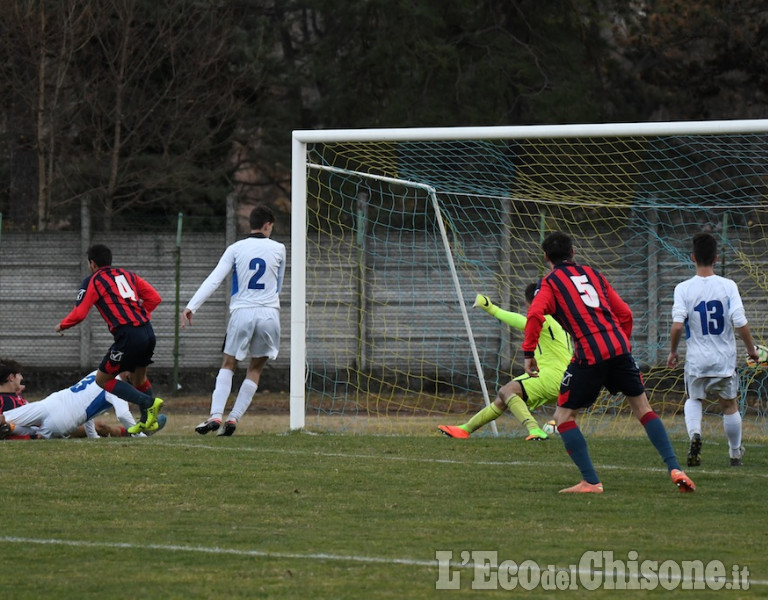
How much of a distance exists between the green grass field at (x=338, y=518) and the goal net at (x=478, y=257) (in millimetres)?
3039

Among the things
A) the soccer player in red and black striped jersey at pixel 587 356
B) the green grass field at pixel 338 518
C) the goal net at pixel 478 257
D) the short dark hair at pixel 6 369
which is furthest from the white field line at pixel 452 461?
the goal net at pixel 478 257

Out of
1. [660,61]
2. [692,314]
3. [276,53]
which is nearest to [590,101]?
[660,61]

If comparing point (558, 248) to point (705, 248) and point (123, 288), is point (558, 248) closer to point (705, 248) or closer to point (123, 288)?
point (705, 248)

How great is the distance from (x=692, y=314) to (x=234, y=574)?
494cm

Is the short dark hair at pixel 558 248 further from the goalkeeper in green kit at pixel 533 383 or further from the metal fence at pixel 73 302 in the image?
the metal fence at pixel 73 302

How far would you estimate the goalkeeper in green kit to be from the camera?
10383 mm

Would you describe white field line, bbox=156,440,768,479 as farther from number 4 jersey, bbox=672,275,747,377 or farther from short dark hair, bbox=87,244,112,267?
short dark hair, bbox=87,244,112,267

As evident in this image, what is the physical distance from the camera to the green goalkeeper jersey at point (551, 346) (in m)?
10.5

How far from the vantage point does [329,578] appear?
196 inches

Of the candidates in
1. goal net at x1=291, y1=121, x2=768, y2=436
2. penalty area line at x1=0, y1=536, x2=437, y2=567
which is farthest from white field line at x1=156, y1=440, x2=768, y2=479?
Result: penalty area line at x1=0, y1=536, x2=437, y2=567

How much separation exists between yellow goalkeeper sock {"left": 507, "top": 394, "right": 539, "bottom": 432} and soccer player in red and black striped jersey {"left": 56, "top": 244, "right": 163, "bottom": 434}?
312 centimetres

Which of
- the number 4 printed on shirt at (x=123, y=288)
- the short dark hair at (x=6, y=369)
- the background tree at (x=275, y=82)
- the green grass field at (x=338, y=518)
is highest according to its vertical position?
the background tree at (x=275, y=82)

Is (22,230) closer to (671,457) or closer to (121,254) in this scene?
(121,254)

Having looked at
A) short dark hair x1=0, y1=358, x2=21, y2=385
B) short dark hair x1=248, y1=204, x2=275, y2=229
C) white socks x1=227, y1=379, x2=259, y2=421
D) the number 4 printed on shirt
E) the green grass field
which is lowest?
the green grass field
